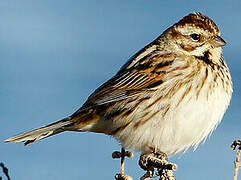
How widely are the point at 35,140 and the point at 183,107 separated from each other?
1854mm

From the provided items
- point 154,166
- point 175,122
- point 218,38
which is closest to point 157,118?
point 175,122

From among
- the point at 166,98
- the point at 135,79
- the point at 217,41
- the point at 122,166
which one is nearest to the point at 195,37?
the point at 217,41

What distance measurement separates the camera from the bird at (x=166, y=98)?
5.53m

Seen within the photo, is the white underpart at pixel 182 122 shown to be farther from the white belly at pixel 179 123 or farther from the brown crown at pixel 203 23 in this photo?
the brown crown at pixel 203 23

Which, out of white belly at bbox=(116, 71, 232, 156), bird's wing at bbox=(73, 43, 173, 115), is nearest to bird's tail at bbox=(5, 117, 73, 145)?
bird's wing at bbox=(73, 43, 173, 115)

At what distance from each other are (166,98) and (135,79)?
64 cm

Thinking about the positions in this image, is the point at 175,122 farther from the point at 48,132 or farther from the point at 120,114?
the point at 48,132

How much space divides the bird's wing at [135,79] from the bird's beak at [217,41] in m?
0.57

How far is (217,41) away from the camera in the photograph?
5934mm

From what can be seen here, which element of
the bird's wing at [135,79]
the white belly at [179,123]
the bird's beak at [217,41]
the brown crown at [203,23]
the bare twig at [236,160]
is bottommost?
the bare twig at [236,160]

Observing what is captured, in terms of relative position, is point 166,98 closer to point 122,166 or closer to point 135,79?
point 135,79

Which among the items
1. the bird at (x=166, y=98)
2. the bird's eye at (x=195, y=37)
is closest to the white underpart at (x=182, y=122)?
the bird at (x=166, y=98)

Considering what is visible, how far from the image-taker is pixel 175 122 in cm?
551

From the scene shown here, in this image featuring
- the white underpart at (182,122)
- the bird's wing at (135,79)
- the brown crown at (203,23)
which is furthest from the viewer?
the brown crown at (203,23)
